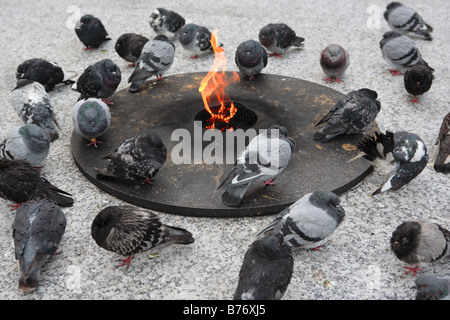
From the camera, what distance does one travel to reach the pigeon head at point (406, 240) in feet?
12.4

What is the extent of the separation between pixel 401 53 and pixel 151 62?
140 inches

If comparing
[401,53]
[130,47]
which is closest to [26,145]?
[130,47]

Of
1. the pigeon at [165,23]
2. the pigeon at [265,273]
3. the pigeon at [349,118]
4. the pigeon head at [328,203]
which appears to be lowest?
the pigeon at [265,273]

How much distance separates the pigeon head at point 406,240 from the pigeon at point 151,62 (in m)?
3.90

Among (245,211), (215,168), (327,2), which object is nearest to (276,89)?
(215,168)

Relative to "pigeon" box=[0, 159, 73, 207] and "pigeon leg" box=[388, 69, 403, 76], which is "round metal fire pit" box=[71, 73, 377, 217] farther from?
"pigeon leg" box=[388, 69, 403, 76]

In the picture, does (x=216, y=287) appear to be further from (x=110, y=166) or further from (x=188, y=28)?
Result: (x=188, y=28)

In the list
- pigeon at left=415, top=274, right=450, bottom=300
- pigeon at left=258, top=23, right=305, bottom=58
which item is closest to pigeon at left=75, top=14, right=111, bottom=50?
pigeon at left=258, top=23, right=305, bottom=58

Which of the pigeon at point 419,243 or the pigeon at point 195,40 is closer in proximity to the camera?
the pigeon at point 419,243

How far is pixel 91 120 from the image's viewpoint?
16.9 ft

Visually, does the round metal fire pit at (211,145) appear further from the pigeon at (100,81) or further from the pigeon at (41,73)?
the pigeon at (41,73)

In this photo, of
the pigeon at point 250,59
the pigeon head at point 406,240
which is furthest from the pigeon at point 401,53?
the pigeon head at point 406,240

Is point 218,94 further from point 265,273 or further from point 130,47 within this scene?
point 265,273

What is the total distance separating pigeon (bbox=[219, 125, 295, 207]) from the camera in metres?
4.36
